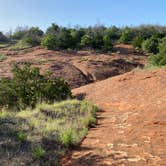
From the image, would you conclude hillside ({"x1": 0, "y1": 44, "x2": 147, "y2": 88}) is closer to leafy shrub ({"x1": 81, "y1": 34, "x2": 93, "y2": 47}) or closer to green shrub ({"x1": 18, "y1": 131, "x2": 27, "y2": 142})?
leafy shrub ({"x1": 81, "y1": 34, "x2": 93, "y2": 47})

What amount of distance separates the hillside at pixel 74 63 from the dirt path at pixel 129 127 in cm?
681

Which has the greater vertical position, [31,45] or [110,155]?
[31,45]

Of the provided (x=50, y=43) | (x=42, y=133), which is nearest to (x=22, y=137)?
(x=42, y=133)

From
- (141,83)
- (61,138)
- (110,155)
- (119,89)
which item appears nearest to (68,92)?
(119,89)

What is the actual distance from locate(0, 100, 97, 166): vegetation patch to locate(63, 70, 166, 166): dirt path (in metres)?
0.27

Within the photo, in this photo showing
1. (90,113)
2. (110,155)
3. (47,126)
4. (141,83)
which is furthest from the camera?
(141,83)

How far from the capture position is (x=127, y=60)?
2727 cm

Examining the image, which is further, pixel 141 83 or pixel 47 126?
pixel 141 83

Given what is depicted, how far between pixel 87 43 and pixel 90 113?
23.3 metres

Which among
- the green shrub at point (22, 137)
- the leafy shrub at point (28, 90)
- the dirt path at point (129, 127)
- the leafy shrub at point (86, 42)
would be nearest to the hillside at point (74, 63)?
the leafy shrub at point (86, 42)

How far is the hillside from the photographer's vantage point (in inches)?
842

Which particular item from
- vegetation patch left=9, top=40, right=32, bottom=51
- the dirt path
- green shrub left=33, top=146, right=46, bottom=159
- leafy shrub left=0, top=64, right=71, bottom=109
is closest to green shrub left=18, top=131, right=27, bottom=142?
green shrub left=33, top=146, right=46, bottom=159

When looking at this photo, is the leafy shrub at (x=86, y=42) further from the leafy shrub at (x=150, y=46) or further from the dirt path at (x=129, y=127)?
the dirt path at (x=129, y=127)

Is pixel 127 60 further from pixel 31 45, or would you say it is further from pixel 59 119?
pixel 59 119
